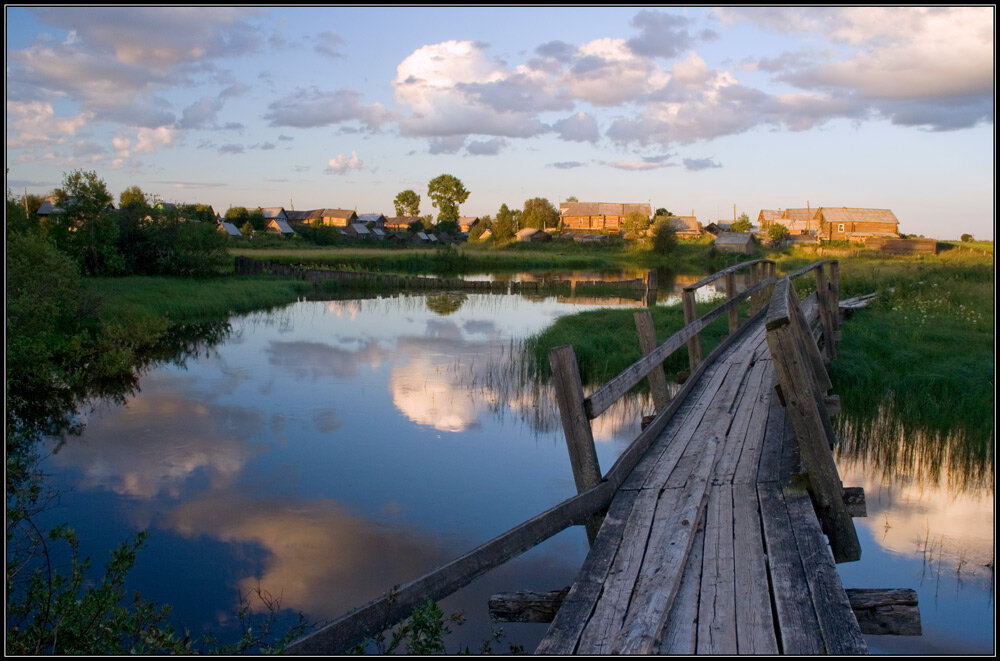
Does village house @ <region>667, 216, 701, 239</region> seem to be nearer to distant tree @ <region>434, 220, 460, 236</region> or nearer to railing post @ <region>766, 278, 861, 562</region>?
distant tree @ <region>434, 220, 460, 236</region>

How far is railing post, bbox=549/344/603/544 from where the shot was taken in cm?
481

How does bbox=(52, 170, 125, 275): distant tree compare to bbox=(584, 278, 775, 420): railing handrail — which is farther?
bbox=(52, 170, 125, 275): distant tree

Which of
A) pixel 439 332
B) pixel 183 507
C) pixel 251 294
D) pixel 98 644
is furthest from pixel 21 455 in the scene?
pixel 251 294

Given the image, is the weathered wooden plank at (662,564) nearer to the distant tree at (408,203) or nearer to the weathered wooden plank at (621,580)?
the weathered wooden plank at (621,580)

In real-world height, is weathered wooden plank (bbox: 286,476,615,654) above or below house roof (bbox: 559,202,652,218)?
below

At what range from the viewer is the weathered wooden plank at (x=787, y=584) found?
3.16m

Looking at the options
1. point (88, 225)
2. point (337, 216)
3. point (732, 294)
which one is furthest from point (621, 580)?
point (337, 216)

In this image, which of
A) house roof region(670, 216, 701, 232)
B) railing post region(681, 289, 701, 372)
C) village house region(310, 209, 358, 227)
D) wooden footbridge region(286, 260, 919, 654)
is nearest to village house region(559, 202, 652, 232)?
house roof region(670, 216, 701, 232)

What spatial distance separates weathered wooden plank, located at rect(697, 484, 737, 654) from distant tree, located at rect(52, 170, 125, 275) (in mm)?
32969

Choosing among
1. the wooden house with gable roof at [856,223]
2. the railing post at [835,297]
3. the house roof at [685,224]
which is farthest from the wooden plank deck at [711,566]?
the house roof at [685,224]

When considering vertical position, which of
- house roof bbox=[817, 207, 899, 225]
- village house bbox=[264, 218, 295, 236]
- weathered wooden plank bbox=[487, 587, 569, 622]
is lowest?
weathered wooden plank bbox=[487, 587, 569, 622]

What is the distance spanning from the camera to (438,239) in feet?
353

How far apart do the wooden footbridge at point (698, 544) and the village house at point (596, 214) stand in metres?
112

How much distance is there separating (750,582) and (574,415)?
5.04 ft
